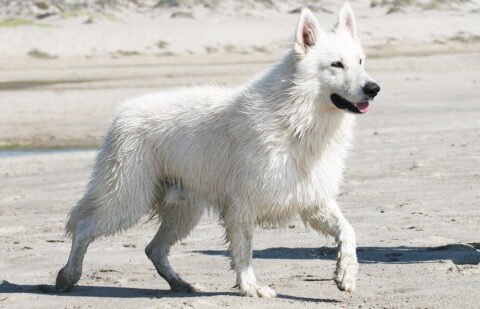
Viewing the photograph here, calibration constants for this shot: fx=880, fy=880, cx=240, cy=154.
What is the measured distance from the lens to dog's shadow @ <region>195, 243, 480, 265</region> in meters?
6.23

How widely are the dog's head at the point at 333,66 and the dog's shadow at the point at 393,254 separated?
1.41 m

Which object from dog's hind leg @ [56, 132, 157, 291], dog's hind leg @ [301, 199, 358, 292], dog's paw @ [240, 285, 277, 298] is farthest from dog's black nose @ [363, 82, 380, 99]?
dog's hind leg @ [56, 132, 157, 291]

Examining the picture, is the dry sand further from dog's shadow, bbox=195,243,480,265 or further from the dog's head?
the dog's head

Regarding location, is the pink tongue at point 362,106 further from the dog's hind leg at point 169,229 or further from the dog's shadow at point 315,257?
the dog's hind leg at point 169,229

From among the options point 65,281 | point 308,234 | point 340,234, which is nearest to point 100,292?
point 65,281

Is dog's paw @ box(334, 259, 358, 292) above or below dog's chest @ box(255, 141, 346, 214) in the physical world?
below

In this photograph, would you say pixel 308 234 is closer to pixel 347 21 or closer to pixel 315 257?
pixel 315 257

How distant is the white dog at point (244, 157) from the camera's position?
551 cm

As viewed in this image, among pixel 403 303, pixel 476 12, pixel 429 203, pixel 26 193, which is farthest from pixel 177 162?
pixel 476 12

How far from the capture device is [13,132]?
1652cm

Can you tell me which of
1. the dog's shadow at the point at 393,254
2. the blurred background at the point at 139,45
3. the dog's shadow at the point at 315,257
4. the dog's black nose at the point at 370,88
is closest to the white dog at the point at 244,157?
the dog's black nose at the point at 370,88

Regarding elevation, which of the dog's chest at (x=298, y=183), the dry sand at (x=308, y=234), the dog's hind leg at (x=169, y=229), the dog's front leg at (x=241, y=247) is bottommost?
the dry sand at (x=308, y=234)

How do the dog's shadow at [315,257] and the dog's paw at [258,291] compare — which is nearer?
the dog's paw at [258,291]

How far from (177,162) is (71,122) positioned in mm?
11722
